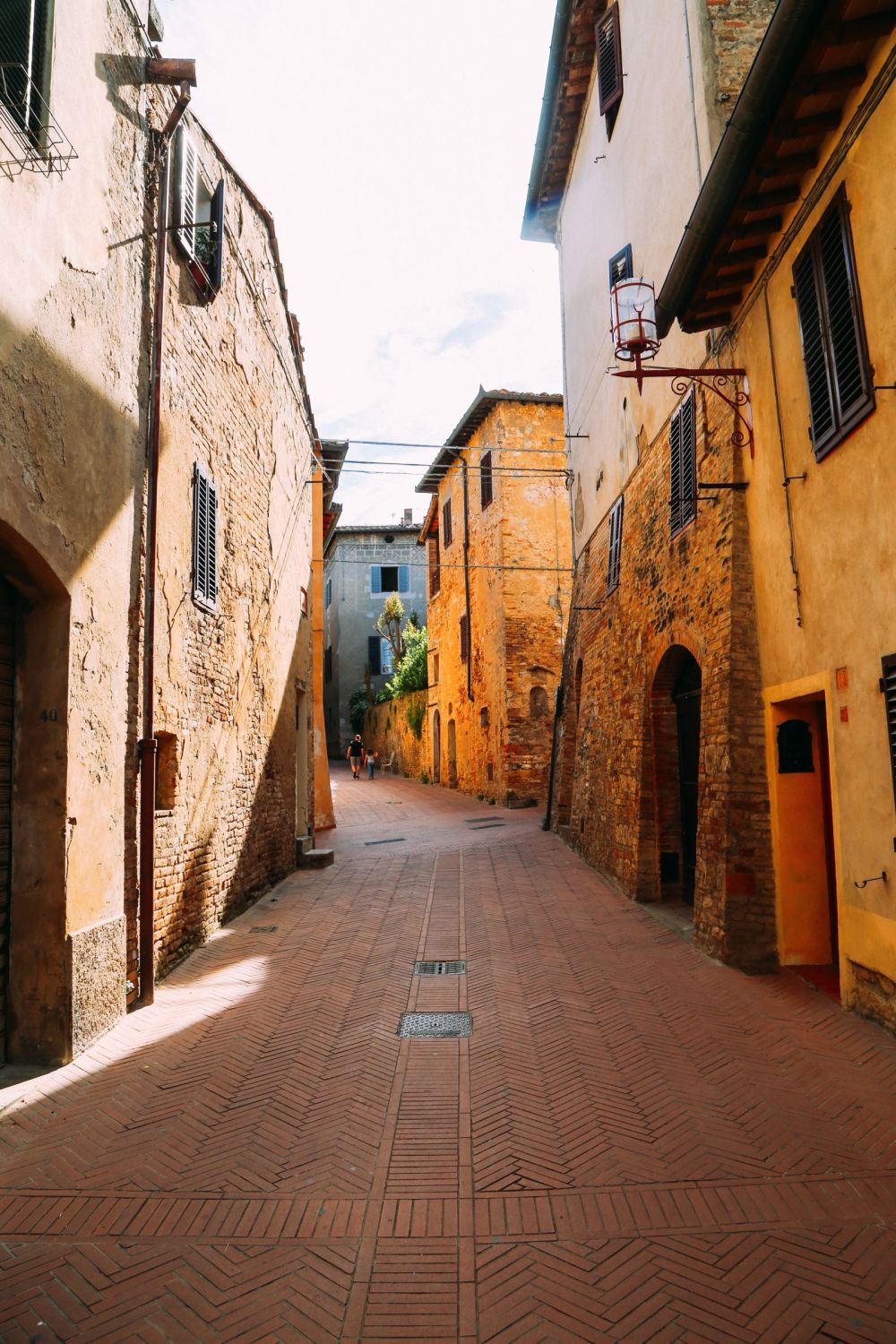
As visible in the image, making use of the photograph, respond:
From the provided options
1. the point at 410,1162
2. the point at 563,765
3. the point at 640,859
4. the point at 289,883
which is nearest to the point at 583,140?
the point at 563,765

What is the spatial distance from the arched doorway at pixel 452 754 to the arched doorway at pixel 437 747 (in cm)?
155

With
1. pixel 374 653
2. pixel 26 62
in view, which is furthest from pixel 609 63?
pixel 374 653

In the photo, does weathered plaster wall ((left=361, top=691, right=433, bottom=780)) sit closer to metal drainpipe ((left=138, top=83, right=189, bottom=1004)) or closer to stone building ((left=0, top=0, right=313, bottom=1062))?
stone building ((left=0, top=0, right=313, bottom=1062))

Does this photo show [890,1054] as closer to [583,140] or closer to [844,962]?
[844,962]

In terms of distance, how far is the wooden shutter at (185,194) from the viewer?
305 inches

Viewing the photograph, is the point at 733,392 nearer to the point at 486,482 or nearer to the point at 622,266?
the point at 622,266

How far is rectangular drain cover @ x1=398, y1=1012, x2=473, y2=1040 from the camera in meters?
5.80

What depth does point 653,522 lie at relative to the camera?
A: 33.4 feet

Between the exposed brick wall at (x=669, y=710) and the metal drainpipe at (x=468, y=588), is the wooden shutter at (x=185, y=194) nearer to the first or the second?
the exposed brick wall at (x=669, y=710)

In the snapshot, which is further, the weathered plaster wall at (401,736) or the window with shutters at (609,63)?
the weathered plaster wall at (401,736)

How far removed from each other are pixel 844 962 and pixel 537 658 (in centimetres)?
1611

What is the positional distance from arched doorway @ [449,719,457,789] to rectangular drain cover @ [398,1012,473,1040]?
20.9 metres

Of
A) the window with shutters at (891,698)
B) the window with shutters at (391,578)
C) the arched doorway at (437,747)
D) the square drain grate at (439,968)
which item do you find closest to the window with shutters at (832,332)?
the window with shutters at (891,698)

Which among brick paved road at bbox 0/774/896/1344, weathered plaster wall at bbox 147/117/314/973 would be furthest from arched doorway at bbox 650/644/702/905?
weathered plaster wall at bbox 147/117/314/973
